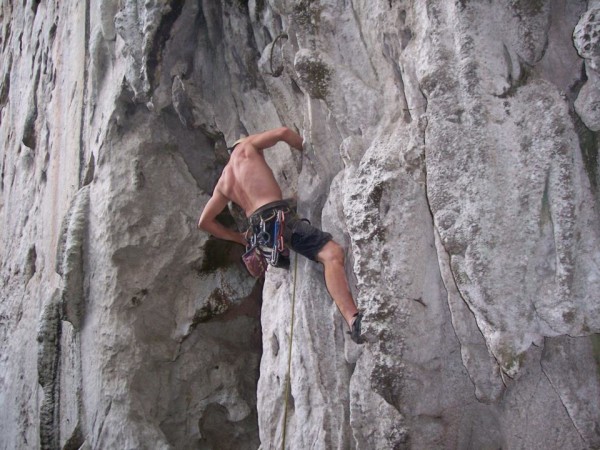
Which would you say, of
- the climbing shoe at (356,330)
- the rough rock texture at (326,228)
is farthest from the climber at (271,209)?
the rough rock texture at (326,228)

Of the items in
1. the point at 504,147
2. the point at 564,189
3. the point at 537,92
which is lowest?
the point at 564,189

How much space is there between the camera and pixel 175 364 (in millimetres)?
4938

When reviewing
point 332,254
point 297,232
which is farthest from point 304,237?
point 332,254

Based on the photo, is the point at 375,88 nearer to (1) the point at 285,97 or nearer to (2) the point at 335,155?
(2) the point at 335,155

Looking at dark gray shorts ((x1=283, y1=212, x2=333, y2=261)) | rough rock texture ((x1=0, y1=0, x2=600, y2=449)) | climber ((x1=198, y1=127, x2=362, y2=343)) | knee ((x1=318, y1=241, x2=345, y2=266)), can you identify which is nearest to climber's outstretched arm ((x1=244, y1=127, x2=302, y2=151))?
climber ((x1=198, y1=127, x2=362, y2=343))

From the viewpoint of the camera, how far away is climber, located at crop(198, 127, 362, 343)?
10.5 ft

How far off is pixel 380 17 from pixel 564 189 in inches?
53.0

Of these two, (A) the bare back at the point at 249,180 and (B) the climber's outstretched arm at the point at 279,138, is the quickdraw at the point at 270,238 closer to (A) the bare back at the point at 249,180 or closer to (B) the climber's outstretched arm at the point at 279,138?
(A) the bare back at the point at 249,180

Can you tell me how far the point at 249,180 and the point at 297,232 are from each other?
551 millimetres

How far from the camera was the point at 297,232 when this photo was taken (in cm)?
344

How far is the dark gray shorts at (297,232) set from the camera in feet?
11.0

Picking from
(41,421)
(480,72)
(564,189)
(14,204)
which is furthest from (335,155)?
(14,204)

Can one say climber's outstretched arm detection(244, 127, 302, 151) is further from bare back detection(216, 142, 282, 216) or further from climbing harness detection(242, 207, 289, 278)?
climbing harness detection(242, 207, 289, 278)

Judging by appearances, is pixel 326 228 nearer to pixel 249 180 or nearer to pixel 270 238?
pixel 270 238
